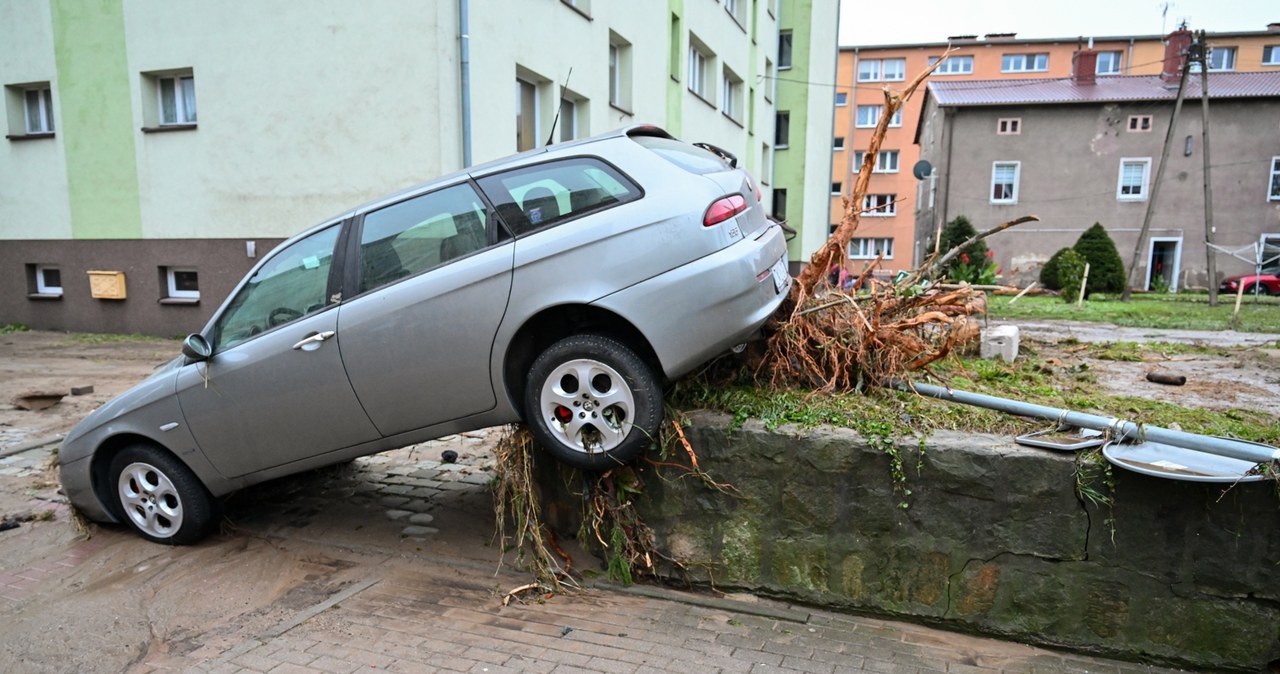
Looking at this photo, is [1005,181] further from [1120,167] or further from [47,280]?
[47,280]

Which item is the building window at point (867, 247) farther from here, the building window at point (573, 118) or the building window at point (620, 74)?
the building window at point (573, 118)

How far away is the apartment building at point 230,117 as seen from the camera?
11625 millimetres

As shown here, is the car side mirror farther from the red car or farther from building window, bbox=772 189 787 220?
the red car

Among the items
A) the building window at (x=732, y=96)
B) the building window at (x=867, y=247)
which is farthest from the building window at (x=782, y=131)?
the building window at (x=867, y=247)

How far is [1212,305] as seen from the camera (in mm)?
21016

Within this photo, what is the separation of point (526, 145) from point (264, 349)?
32.0ft

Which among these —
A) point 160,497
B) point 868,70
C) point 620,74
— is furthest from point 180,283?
point 868,70

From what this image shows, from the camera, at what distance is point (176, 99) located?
13711 millimetres

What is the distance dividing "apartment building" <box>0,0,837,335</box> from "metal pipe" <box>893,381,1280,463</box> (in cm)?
917

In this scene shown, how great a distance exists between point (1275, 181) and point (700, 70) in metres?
28.4

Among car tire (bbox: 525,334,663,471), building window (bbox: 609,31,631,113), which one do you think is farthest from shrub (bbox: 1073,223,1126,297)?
car tire (bbox: 525,334,663,471)

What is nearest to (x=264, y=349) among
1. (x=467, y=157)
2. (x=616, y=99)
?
(x=467, y=157)

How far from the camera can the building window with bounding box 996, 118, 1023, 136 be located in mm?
34750

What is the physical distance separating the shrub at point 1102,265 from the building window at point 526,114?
22691 mm
